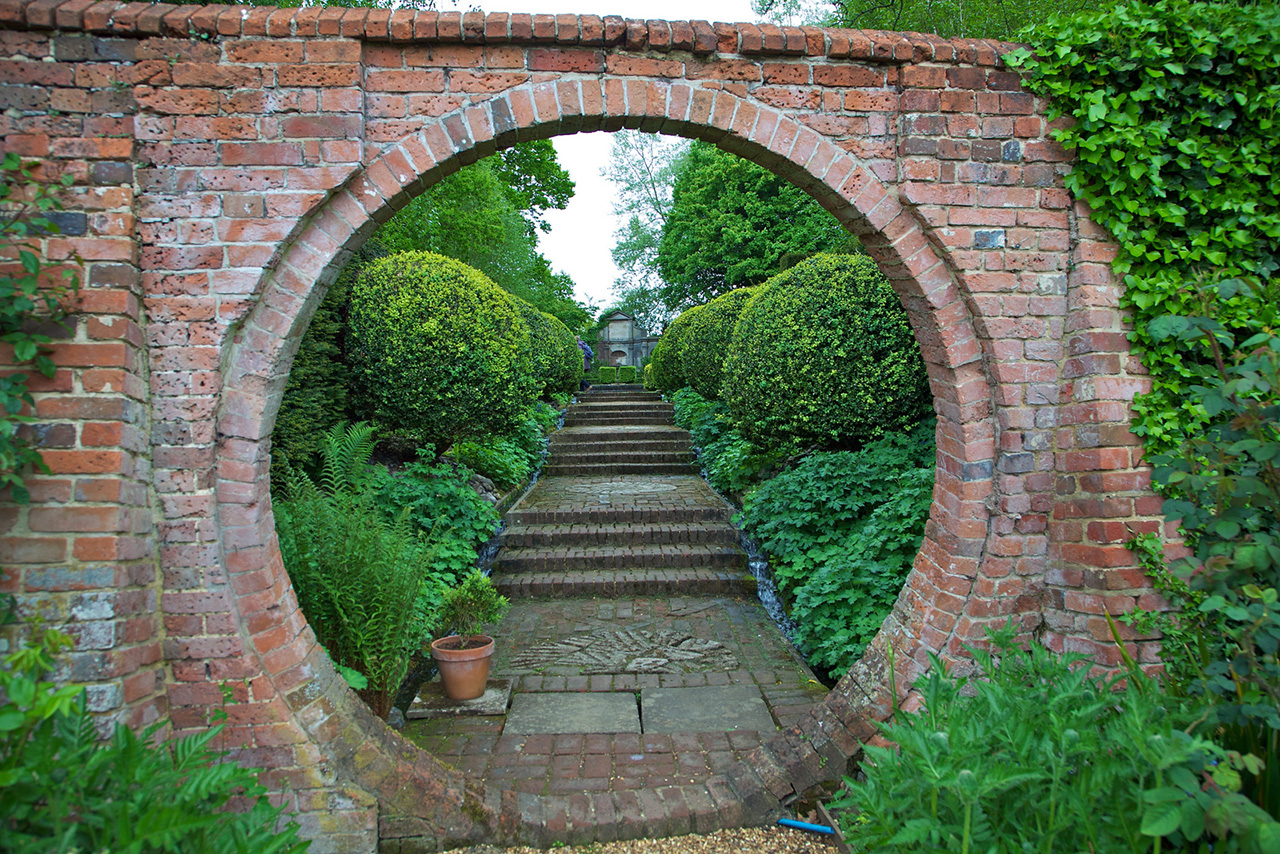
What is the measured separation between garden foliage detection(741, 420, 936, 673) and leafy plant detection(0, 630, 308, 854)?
3.08 metres

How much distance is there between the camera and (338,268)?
2711mm

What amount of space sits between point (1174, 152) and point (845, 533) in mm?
2992

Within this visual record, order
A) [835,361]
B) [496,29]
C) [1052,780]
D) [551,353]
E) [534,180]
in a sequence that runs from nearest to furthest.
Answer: [1052,780] → [496,29] → [835,361] → [551,353] → [534,180]

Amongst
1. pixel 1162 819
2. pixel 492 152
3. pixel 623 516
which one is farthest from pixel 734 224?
pixel 1162 819

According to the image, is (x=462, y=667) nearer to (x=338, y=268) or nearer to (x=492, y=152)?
(x=338, y=268)

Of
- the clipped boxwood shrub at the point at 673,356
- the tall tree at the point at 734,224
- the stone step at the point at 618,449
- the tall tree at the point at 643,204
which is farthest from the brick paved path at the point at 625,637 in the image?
the tall tree at the point at 643,204

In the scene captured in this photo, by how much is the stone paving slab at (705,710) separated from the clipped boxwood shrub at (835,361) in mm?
2232

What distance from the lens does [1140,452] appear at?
2688mm

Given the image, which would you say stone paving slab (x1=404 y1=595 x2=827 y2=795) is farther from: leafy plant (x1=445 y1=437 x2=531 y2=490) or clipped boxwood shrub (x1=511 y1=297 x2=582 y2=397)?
clipped boxwood shrub (x1=511 y1=297 x2=582 y2=397)

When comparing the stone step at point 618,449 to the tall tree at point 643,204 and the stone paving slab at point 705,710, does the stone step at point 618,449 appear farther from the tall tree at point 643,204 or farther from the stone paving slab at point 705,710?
the tall tree at point 643,204

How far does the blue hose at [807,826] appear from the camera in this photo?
2768 mm

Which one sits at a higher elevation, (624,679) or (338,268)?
(338,268)

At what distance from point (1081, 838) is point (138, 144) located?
3.81 meters

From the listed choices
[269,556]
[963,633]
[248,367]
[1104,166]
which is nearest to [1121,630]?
[963,633]
